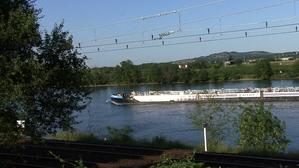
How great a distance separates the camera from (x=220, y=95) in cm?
8688

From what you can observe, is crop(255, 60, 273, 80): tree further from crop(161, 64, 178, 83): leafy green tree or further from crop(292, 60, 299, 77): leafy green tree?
crop(161, 64, 178, 83): leafy green tree

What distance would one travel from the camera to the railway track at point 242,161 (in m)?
15.0

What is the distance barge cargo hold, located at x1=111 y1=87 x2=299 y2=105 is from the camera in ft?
271

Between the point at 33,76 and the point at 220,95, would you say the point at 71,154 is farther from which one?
the point at 220,95

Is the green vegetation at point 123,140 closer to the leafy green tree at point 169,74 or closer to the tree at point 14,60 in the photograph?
the tree at point 14,60

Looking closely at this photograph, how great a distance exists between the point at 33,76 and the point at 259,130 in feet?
35.2

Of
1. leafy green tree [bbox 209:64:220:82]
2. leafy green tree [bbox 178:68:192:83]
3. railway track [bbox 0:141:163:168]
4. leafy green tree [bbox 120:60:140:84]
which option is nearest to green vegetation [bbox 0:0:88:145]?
railway track [bbox 0:141:163:168]

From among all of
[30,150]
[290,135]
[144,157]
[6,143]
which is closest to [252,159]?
[144,157]

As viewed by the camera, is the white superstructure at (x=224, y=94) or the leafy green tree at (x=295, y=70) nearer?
the white superstructure at (x=224, y=94)

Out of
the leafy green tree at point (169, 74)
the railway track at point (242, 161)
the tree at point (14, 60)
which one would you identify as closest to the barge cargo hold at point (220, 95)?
the leafy green tree at point (169, 74)

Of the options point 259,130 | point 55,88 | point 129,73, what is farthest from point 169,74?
point 55,88

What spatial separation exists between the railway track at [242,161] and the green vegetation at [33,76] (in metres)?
4.05

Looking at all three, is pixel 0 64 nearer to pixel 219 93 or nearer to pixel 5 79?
pixel 5 79

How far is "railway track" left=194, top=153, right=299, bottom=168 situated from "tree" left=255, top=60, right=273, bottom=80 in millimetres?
119446
